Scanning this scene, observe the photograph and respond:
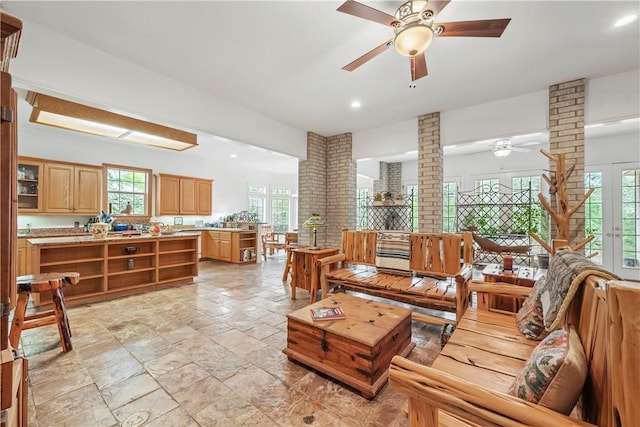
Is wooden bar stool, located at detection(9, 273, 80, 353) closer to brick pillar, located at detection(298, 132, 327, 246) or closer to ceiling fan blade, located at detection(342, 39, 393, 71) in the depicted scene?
ceiling fan blade, located at detection(342, 39, 393, 71)

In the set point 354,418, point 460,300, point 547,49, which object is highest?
point 547,49

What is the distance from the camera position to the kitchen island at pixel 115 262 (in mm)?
3365

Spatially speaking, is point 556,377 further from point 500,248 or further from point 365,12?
point 500,248

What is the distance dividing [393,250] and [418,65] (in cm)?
200

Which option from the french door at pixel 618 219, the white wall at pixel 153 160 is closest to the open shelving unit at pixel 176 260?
the white wall at pixel 153 160

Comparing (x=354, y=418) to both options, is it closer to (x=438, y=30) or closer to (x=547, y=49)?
(x=438, y=30)

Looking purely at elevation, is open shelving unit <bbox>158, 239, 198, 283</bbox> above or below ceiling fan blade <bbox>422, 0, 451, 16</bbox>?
below

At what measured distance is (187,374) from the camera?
1962 mm

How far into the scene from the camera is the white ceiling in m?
2.25

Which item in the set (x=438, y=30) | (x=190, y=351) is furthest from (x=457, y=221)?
(x=190, y=351)

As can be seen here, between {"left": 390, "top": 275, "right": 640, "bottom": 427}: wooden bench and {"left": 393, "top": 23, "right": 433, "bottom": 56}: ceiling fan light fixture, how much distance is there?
1.86 m

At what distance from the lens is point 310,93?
12.4 feet

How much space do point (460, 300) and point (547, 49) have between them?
9.11ft

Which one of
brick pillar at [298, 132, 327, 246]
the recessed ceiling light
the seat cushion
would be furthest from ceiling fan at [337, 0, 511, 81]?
brick pillar at [298, 132, 327, 246]
